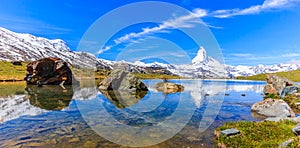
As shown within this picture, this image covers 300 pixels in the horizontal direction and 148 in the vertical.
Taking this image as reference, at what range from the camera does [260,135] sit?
1554 cm

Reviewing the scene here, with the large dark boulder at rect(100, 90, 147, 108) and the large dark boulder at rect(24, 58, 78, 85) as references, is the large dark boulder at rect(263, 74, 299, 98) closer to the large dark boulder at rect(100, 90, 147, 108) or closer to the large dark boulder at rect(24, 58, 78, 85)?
the large dark boulder at rect(100, 90, 147, 108)

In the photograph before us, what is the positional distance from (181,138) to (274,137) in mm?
6811

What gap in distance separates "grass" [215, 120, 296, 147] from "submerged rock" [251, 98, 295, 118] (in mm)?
8042

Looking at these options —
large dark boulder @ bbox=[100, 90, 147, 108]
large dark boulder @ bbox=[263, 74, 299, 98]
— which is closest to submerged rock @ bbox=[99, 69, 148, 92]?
large dark boulder @ bbox=[100, 90, 147, 108]

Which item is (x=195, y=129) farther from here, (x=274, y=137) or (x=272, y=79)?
(x=272, y=79)

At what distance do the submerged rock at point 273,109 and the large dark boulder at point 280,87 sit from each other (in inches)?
697

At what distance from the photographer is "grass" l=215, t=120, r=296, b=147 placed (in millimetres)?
13852

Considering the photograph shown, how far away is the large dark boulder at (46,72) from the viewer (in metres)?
75.4

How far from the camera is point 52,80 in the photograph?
77938 mm

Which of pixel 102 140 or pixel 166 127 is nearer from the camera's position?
pixel 102 140

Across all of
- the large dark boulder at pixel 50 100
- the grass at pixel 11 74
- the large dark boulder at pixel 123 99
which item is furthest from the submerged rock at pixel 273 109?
the grass at pixel 11 74

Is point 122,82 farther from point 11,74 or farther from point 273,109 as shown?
point 11,74

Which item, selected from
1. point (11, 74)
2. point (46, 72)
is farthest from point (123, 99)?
point (11, 74)

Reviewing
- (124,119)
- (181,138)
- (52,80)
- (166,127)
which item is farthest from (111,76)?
(181,138)
